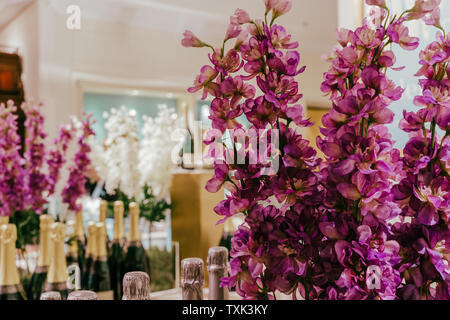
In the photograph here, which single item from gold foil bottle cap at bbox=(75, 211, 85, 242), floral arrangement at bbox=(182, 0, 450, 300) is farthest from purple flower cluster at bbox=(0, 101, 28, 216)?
floral arrangement at bbox=(182, 0, 450, 300)

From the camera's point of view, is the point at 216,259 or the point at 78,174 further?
the point at 78,174

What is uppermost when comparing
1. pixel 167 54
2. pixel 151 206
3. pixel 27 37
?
pixel 27 37

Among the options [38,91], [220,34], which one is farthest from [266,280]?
[38,91]

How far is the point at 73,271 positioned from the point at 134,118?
12.7 inches

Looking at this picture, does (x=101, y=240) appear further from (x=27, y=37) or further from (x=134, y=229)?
(x=27, y=37)

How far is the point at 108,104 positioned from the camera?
4.12 ft

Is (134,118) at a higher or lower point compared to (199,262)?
higher

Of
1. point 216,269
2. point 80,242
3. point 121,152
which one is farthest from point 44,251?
point 216,269

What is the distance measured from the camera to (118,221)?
0.80 metres

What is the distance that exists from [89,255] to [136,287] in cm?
43

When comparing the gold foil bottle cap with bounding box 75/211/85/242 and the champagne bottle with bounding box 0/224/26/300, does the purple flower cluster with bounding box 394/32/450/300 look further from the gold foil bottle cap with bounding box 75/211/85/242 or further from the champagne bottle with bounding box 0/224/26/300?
the gold foil bottle cap with bounding box 75/211/85/242

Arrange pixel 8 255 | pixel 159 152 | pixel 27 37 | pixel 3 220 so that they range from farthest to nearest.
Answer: pixel 27 37
pixel 159 152
pixel 3 220
pixel 8 255

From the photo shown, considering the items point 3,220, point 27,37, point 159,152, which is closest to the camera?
point 3,220
